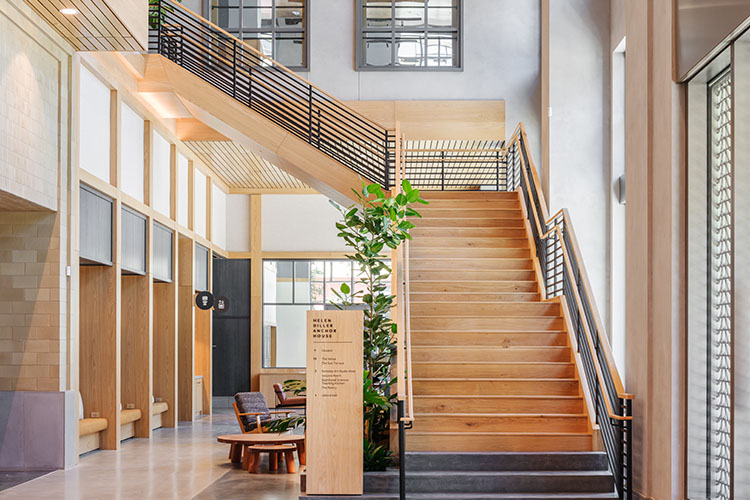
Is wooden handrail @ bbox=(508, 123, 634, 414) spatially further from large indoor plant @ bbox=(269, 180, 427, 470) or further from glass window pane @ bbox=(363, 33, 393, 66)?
glass window pane @ bbox=(363, 33, 393, 66)

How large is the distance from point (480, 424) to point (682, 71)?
3.82m

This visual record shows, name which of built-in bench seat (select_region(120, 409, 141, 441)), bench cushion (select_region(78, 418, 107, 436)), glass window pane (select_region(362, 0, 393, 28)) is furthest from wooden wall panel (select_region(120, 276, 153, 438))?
glass window pane (select_region(362, 0, 393, 28))

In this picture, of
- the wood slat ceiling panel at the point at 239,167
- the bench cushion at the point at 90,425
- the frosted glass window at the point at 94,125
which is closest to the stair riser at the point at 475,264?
the frosted glass window at the point at 94,125

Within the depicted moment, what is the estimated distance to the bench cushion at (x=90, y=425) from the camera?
10.4 meters

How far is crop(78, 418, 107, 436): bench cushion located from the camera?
10.4m

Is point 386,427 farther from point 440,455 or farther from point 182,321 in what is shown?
point 182,321

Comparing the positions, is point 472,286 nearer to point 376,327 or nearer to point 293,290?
point 376,327

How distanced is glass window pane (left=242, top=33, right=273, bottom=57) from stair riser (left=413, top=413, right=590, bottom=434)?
8760 mm

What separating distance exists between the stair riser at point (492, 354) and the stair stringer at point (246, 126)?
3.27 metres

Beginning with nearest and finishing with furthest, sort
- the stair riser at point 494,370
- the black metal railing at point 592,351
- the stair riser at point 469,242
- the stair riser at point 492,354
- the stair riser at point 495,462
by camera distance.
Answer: the black metal railing at point 592,351
the stair riser at point 495,462
the stair riser at point 494,370
the stair riser at point 492,354
the stair riser at point 469,242

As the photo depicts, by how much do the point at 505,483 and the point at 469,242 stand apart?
4.51 m

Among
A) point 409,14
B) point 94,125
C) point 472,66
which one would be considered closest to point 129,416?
point 94,125

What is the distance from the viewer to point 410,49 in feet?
49.3

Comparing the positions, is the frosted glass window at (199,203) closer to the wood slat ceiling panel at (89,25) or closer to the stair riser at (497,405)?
the wood slat ceiling panel at (89,25)
